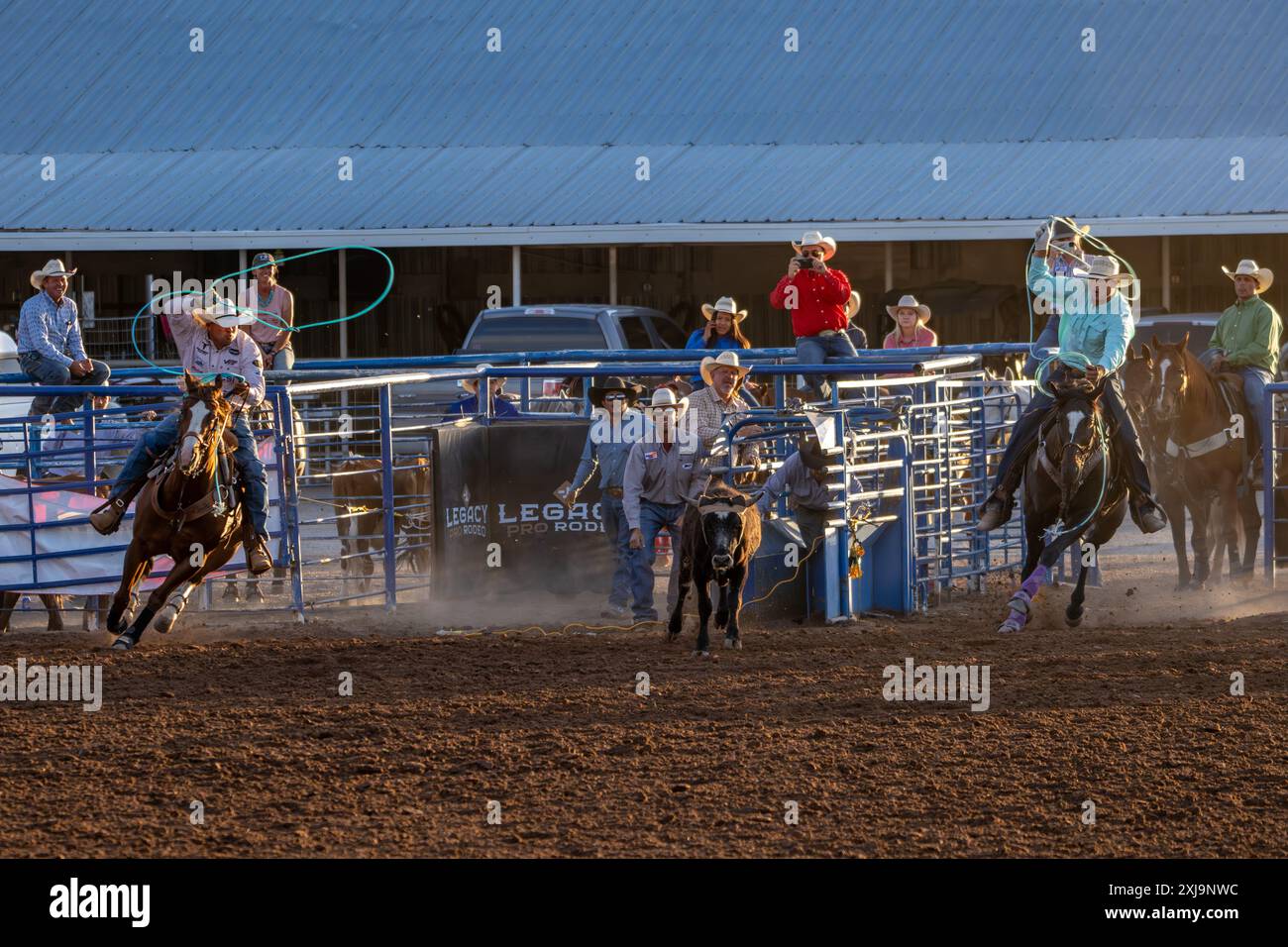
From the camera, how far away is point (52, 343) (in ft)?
45.1

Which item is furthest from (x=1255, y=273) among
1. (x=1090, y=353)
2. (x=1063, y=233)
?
(x=1090, y=353)

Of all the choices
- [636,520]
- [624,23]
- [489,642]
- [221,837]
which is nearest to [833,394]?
[636,520]

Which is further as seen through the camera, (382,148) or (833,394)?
(382,148)

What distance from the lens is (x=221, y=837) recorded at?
22.4ft

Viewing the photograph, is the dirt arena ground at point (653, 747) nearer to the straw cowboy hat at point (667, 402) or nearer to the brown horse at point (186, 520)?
the brown horse at point (186, 520)

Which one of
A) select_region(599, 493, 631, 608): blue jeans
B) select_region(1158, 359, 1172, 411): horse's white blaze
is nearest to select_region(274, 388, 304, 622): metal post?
select_region(599, 493, 631, 608): blue jeans

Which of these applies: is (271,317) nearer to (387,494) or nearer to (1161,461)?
(387,494)

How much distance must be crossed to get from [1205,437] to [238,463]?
6.96 metres

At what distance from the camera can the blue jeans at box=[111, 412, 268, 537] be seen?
1118cm

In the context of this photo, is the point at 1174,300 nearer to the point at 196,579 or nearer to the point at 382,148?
the point at 382,148

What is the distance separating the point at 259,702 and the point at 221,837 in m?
2.55

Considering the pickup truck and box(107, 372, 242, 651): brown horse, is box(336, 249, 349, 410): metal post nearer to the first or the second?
the pickup truck

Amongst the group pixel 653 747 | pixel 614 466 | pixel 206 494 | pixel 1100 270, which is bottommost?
pixel 653 747

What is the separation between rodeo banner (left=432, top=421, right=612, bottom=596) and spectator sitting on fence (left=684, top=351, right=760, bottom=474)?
1.73 metres
